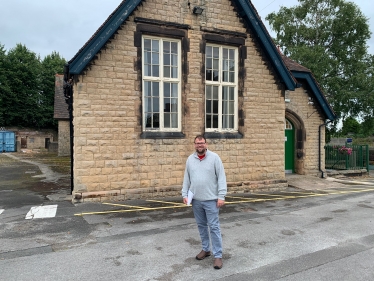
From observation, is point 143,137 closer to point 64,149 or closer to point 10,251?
point 10,251

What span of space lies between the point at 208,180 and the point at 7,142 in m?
35.5

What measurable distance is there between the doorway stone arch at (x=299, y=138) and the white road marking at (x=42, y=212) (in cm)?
1060

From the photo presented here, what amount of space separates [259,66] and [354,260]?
25.6 ft

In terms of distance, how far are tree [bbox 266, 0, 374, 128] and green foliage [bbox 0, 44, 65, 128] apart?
32228 mm

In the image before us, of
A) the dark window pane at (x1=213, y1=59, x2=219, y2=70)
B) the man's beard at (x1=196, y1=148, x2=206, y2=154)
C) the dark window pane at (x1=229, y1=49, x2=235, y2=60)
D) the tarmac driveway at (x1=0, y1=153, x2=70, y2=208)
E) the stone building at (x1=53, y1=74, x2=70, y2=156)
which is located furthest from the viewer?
the stone building at (x1=53, y1=74, x2=70, y2=156)

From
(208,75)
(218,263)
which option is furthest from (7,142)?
(218,263)

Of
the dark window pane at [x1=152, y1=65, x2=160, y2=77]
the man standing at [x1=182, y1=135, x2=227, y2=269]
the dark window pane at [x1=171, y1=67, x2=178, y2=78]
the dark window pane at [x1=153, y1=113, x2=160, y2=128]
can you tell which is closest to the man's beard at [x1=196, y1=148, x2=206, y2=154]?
the man standing at [x1=182, y1=135, x2=227, y2=269]

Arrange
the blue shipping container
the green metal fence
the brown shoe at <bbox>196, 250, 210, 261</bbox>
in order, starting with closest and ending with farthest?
the brown shoe at <bbox>196, 250, 210, 261</bbox>, the green metal fence, the blue shipping container

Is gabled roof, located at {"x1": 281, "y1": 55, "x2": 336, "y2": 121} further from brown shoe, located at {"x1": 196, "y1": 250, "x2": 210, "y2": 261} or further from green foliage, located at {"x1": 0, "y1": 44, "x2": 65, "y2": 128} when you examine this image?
green foliage, located at {"x1": 0, "y1": 44, "x2": 65, "y2": 128}

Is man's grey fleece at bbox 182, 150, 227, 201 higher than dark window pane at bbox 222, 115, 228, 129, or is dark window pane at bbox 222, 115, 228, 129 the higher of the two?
dark window pane at bbox 222, 115, 228, 129

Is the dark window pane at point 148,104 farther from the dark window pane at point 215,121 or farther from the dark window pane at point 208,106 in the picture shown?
the dark window pane at point 215,121

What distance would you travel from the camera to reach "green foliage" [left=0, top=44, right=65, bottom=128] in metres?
40.4

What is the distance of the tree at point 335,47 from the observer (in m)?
24.7

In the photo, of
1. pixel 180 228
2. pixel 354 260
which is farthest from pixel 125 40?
pixel 354 260
